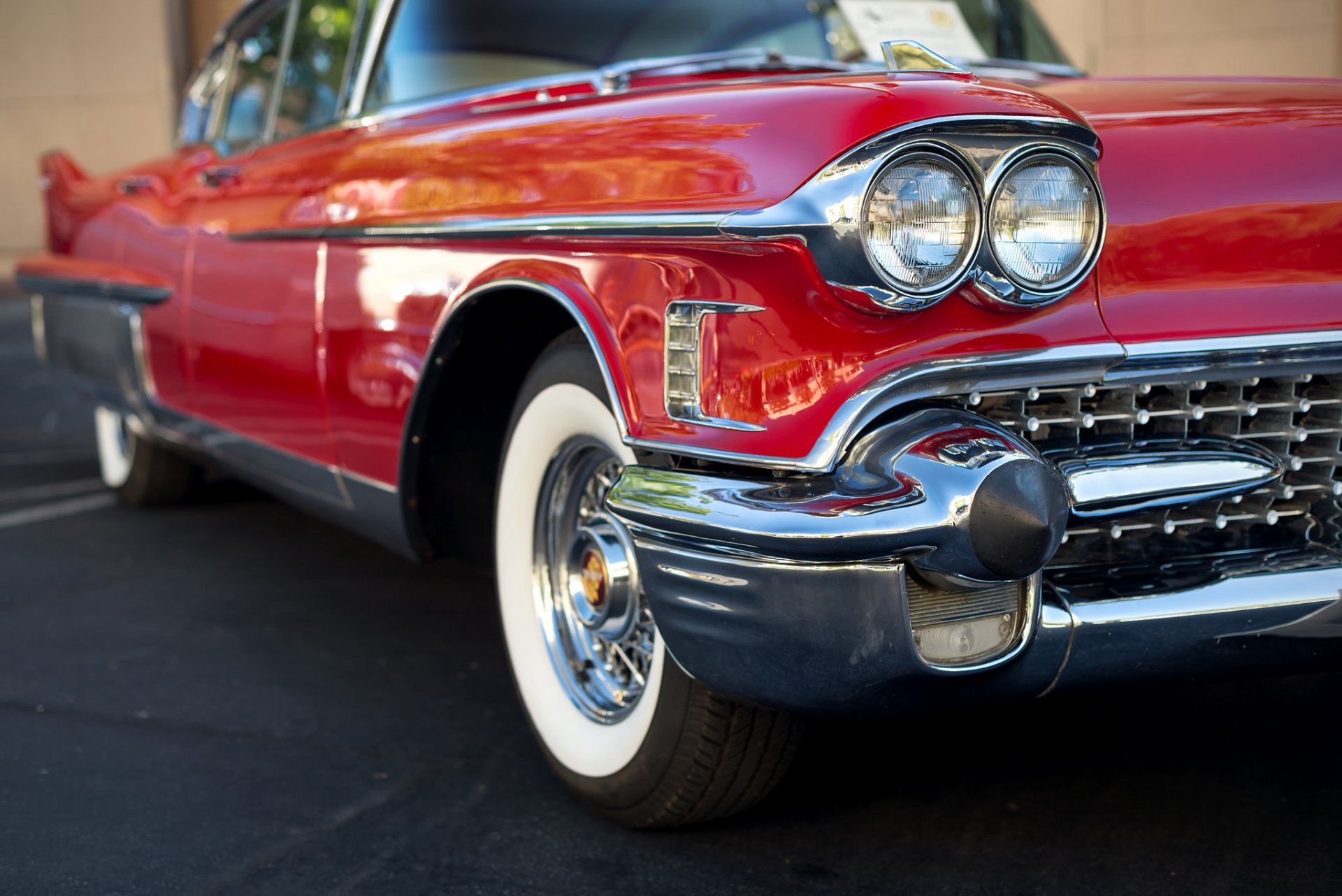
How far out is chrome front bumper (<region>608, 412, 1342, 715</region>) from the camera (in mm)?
1734

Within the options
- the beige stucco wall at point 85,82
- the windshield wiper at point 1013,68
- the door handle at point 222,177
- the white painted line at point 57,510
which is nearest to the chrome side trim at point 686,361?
the windshield wiper at point 1013,68

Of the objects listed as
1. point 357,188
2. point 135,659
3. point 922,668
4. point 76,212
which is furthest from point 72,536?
point 922,668

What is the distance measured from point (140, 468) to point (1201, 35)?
21.3 feet

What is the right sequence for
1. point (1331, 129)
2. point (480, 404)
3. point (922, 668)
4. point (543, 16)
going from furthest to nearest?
point (543, 16)
point (480, 404)
point (1331, 129)
point (922, 668)

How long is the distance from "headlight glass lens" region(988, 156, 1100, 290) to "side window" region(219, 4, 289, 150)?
2.70m

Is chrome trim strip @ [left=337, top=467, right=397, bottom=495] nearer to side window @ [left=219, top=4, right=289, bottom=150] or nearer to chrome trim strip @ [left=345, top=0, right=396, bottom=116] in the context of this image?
chrome trim strip @ [left=345, top=0, right=396, bottom=116]

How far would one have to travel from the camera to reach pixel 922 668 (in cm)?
179

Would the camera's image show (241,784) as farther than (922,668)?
Yes

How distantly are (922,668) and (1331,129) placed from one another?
102cm

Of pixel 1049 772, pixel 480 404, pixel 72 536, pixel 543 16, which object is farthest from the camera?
pixel 72 536

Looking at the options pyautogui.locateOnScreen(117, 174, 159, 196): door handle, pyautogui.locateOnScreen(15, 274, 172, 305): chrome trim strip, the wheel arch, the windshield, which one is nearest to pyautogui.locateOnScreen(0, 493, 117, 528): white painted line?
pyautogui.locateOnScreen(15, 274, 172, 305): chrome trim strip

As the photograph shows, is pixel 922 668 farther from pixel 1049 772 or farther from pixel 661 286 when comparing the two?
pixel 1049 772

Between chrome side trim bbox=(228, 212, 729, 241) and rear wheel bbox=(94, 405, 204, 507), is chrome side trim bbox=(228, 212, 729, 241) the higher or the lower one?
the higher one

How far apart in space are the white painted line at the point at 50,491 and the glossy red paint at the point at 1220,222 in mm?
4425
